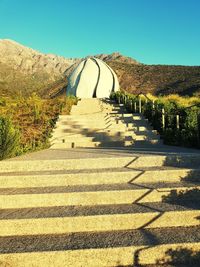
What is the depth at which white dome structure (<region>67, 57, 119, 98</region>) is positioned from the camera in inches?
1298

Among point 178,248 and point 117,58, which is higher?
point 117,58

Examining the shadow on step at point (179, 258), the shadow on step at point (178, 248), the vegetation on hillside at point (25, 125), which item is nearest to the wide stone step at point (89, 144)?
the vegetation on hillside at point (25, 125)

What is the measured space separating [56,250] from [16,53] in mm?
191636

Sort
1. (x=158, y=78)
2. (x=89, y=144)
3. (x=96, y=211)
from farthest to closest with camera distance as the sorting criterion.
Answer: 1. (x=158, y=78)
2. (x=89, y=144)
3. (x=96, y=211)

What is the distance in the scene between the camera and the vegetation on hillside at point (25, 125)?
23.1 ft

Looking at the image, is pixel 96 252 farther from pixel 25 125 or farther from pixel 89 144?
pixel 25 125

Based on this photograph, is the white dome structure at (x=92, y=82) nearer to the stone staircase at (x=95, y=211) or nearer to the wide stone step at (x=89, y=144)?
the wide stone step at (x=89, y=144)

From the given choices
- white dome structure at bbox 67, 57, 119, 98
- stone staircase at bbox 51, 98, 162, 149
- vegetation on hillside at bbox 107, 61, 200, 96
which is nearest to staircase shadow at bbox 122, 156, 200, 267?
stone staircase at bbox 51, 98, 162, 149

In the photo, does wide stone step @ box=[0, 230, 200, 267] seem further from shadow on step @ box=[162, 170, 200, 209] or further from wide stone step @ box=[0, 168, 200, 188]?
wide stone step @ box=[0, 168, 200, 188]

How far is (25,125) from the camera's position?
11883mm

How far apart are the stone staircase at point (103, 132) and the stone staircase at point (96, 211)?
157 inches

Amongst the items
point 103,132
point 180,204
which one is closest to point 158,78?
point 103,132

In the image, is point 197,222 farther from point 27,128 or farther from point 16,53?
point 16,53

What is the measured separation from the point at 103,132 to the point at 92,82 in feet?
74.4
